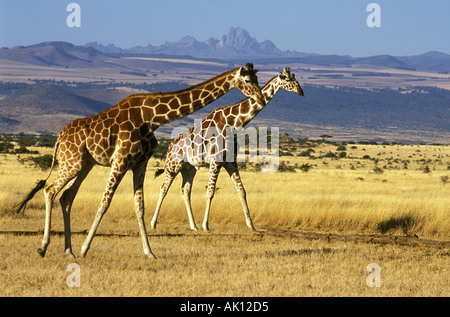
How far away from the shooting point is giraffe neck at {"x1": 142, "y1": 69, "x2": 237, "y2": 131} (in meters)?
12.5

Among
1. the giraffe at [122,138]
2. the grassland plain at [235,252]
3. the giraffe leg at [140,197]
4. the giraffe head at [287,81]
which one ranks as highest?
the giraffe head at [287,81]

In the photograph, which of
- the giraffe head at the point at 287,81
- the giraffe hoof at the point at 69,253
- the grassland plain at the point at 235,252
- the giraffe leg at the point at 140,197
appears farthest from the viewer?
the giraffe head at the point at 287,81

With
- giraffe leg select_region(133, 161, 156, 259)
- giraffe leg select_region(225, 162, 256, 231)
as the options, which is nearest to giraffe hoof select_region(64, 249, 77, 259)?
giraffe leg select_region(133, 161, 156, 259)

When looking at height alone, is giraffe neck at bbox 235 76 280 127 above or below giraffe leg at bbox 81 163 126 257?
above

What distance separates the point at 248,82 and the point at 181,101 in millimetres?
1232

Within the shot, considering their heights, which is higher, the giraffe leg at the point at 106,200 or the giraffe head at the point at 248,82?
the giraffe head at the point at 248,82

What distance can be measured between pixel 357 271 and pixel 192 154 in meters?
6.43

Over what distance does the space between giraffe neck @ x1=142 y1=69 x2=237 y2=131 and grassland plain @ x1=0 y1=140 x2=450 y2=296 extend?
2.41 meters

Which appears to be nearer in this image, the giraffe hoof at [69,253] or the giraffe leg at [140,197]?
the giraffe hoof at [69,253]

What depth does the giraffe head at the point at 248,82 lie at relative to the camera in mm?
12789

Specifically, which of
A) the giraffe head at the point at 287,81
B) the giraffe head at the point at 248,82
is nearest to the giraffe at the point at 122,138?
the giraffe head at the point at 248,82

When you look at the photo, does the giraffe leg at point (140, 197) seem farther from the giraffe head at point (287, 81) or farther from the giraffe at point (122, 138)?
the giraffe head at point (287, 81)

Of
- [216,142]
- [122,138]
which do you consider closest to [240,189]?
[216,142]

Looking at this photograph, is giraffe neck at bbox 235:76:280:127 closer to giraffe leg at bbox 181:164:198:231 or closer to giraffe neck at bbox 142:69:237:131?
giraffe leg at bbox 181:164:198:231
